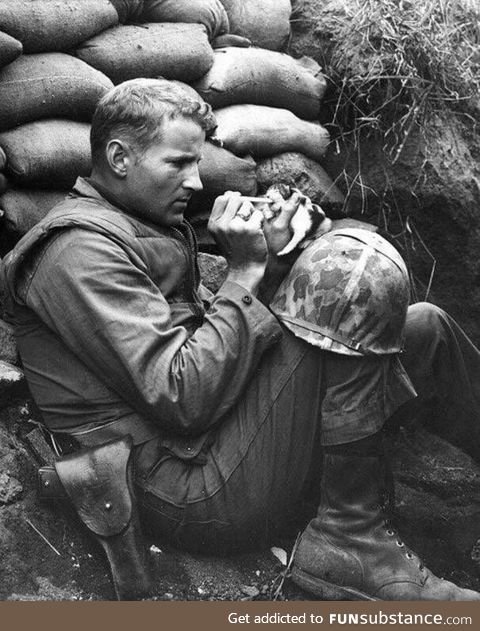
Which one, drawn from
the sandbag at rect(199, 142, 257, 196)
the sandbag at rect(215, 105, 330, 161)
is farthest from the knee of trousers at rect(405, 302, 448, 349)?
the sandbag at rect(215, 105, 330, 161)

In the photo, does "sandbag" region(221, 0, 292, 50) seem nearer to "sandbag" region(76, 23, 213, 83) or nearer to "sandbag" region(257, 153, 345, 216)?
"sandbag" region(76, 23, 213, 83)

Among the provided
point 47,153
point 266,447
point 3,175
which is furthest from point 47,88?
point 266,447

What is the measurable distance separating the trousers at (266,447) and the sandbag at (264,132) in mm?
1300

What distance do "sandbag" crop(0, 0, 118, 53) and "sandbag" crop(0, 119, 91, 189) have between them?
28cm

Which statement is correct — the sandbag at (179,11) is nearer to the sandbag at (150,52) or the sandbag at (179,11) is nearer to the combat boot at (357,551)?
the sandbag at (150,52)

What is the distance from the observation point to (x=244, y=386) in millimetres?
2336

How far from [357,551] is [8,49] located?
1844 mm

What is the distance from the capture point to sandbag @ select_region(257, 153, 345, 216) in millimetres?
3553

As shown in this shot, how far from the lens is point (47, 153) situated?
2.92 metres

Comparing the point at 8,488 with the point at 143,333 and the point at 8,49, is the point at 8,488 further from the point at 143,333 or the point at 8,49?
the point at 8,49

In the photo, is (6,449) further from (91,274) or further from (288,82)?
(288,82)

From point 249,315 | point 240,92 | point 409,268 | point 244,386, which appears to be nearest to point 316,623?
point 244,386

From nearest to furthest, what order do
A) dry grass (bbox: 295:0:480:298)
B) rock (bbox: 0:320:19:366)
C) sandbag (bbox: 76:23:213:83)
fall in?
rock (bbox: 0:320:19:366) < sandbag (bbox: 76:23:213:83) < dry grass (bbox: 295:0:480:298)

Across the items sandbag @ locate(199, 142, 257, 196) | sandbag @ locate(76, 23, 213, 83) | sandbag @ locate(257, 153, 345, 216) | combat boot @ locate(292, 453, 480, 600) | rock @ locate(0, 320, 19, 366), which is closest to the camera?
combat boot @ locate(292, 453, 480, 600)
